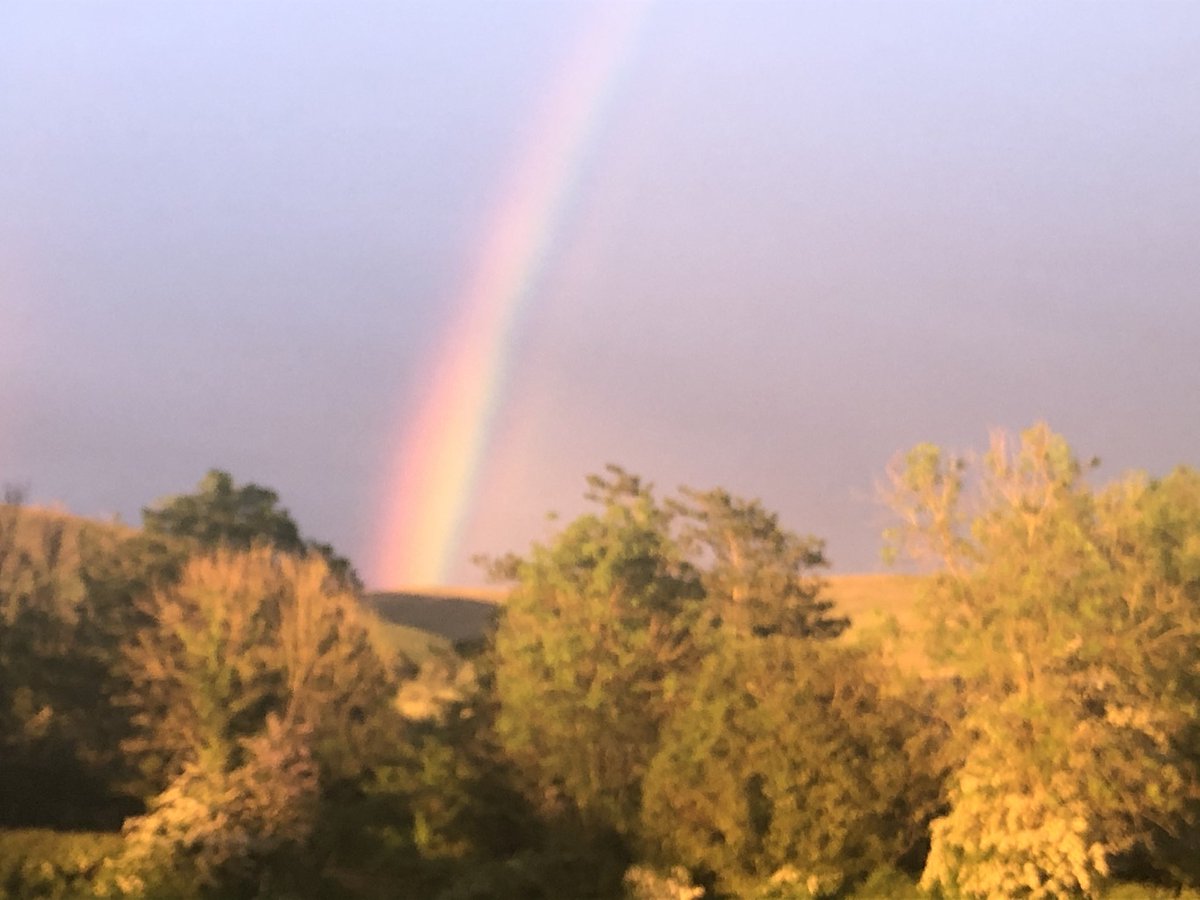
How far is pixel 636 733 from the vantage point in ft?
75.3

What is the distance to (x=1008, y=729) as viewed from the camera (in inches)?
768

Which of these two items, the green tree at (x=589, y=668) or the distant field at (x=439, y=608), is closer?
the green tree at (x=589, y=668)

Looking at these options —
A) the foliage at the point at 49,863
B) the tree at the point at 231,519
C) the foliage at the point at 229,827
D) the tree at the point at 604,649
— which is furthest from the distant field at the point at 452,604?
the foliage at the point at 49,863

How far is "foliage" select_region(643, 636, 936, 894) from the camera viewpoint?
1975 cm

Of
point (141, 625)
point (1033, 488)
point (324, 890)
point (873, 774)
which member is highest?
point (1033, 488)

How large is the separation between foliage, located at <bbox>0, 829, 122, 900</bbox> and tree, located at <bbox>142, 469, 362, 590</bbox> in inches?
749

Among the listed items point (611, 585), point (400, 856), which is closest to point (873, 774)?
point (611, 585)

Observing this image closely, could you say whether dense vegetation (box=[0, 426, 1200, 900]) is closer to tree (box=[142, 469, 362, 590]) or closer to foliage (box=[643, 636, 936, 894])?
foliage (box=[643, 636, 936, 894])

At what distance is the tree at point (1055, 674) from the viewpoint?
18.9 meters

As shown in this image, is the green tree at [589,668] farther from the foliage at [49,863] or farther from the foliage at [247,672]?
the foliage at [49,863]

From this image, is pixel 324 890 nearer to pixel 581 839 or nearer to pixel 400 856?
pixel 400 856

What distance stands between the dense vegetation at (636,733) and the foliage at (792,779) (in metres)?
0.05

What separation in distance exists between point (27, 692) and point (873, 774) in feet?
56.8

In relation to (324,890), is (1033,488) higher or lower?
higher
